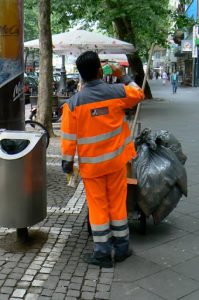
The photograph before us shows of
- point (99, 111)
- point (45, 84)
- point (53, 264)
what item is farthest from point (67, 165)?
point (45, 84)

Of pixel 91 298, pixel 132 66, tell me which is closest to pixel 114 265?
pixel 91 298

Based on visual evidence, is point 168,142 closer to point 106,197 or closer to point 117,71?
point 117,71

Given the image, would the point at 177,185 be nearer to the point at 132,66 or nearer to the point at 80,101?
the point at 80,101

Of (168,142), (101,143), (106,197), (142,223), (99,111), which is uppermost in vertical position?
(99,111)

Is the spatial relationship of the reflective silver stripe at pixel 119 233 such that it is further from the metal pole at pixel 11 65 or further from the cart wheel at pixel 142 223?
the metal pole at pixel 11 65

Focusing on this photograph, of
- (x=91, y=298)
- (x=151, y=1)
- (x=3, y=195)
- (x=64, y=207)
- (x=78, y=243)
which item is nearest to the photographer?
(x=91, y=298)

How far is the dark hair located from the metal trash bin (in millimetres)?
753

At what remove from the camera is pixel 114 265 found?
4172mm

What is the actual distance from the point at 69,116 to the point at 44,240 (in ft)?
4.67

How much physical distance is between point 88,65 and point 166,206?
166cm

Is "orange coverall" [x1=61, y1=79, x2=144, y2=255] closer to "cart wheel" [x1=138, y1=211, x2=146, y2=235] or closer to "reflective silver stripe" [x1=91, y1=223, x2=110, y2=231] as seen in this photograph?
"reflective silver stripe" [x1=91, y1=223, x2=110, y2=231]

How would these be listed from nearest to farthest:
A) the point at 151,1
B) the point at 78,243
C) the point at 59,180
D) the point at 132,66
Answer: the point at 78,243
the point at 59,180
the point at 151,1
the point at 132,66

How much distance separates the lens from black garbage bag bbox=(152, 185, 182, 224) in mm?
4750

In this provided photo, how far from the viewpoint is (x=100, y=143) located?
405 cm
